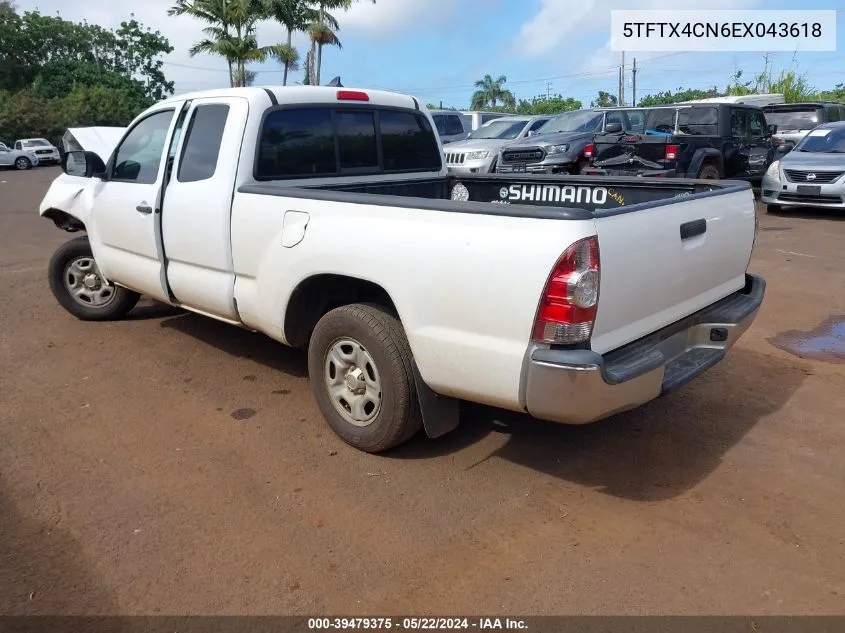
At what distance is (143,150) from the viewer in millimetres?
5312

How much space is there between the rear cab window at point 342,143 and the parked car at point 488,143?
25.4 ft

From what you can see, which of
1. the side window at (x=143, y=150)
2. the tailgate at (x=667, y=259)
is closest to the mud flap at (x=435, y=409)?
the tailgate at (x=667, y=259)

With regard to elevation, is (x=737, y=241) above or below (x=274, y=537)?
above

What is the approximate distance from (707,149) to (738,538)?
38.1 ft

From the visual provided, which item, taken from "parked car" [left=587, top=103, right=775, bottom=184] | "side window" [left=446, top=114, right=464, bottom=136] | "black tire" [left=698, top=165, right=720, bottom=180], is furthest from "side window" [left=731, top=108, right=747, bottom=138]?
"side window" [left=446, top=114, right=464, bottom=136]

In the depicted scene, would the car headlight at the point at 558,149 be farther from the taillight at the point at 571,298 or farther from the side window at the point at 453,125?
the taillight at the point at 571,298

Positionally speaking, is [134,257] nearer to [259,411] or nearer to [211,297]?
[211,297]

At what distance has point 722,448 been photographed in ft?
12.9

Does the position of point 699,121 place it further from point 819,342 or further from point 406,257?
point 406,257

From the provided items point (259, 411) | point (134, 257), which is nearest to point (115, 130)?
point (134, 257)

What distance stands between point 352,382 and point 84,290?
12.1ft

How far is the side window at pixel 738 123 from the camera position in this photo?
45.1 ft

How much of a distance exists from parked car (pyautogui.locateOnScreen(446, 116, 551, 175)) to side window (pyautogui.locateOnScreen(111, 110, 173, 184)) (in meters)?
8.30

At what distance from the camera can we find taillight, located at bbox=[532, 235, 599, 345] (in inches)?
112
